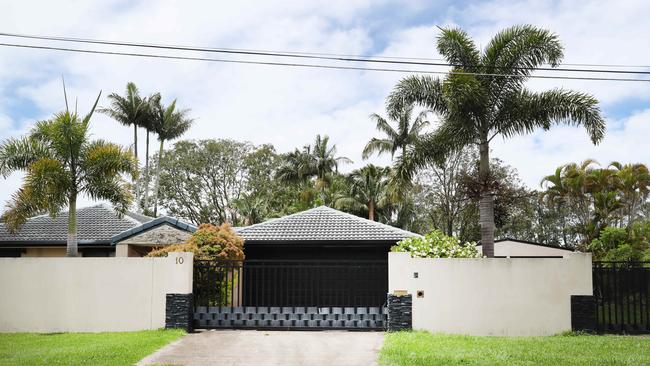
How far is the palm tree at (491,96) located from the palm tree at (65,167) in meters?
8.30

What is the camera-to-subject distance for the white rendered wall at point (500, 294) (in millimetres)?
13922

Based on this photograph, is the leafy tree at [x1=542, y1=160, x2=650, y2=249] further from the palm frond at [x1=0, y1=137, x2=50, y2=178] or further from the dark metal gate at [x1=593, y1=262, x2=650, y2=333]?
the palm frond at [x1=0, y1=137, x2=50, y2=178]

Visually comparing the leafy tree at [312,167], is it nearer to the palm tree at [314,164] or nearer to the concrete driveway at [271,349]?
the palm tree at [314,164]

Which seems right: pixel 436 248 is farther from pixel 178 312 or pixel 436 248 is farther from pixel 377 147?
pixel 377 147

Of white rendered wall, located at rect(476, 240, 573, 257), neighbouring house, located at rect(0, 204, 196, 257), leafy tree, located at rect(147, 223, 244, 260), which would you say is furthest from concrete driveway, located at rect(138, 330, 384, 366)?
Result: white rendered wall, located at rect(476, 240, 573, 257)

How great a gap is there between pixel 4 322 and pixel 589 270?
13.1 metres

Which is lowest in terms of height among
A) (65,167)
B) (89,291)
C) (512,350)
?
(512,350)

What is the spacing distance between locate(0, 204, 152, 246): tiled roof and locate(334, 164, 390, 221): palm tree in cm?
2060

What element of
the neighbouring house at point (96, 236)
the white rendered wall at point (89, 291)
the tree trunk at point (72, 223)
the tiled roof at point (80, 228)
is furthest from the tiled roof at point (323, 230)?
the white rendered wall at point (89, 291)

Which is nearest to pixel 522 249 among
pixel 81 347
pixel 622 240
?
pixel 622 240

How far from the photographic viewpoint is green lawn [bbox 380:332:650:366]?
10.2m

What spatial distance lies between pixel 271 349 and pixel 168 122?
114ft

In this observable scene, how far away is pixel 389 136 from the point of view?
3997cm

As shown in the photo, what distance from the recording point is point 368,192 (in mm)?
44531
